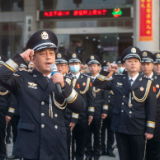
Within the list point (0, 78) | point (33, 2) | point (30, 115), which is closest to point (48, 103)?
point (30, 115)

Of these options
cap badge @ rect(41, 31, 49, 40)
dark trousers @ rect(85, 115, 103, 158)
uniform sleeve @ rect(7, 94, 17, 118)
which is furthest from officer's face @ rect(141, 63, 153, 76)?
cap badge @ rect(41, 31, 49, 40)

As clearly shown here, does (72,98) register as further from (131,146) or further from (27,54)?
(131,146)

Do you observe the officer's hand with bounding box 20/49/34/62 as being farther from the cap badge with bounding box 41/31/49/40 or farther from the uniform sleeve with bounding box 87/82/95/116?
the uniform sleeve with bounding box 87/82/95/116

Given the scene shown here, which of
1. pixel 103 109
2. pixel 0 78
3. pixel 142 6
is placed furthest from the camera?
pixel 142 6

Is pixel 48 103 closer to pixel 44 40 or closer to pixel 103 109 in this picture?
pixel 44 40

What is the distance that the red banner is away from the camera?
15.8m

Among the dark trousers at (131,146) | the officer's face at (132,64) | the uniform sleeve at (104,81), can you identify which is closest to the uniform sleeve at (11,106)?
the uniform sleeve at (104,81)

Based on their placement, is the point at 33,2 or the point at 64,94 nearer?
the point at 64,94

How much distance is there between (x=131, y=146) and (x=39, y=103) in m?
2.23

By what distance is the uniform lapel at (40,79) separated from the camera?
2.84 m

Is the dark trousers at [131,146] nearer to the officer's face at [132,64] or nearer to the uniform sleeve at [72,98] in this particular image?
the officer's face at [132,64]

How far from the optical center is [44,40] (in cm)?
292

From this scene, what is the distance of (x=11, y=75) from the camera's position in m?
2.70

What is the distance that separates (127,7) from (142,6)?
3.81 metres
